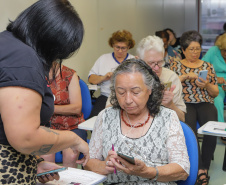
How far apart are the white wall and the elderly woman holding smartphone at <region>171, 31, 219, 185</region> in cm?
172

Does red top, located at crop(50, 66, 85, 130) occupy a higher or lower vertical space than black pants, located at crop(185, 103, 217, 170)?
higher

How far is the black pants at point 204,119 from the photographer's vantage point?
394 centimetres

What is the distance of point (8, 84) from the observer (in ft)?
3.86

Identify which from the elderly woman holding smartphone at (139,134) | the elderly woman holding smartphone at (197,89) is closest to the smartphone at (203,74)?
the elderly woman holding smartphone at (197,89)

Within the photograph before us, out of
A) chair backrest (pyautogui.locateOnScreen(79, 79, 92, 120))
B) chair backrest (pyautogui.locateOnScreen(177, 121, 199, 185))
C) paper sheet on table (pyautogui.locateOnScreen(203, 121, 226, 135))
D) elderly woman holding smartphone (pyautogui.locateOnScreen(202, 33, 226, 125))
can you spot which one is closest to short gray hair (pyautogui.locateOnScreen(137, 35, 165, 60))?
chair backrest (pyautogui.locateOnScreen(79, 79, 92, 120))

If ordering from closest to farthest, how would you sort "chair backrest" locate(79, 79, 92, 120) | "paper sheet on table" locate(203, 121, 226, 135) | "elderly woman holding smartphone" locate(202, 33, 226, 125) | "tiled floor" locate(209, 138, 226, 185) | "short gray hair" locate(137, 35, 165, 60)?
"paper sheet on table" locate(203, 121, 226, 135)
"short gray hair" locate(137, 35, 165, 60)
"chair backrest" locate(79, 79, 92, 120)
"tiled floor" locate(209, 138, 226, 185)
"elderly woman holding smartphone" locate(202, 33, 226, 125)

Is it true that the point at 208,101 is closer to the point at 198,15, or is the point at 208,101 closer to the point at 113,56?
the point at 113,56

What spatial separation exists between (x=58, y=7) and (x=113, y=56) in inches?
148

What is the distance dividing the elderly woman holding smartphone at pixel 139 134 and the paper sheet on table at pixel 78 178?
237mm

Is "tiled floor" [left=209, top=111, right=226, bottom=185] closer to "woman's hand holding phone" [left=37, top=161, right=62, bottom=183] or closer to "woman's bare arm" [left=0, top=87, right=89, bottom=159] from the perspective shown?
"woman's hand holding phone" [left=37, top=161, right=62, bottom=183]

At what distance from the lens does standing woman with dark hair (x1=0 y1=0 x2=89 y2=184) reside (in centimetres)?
118

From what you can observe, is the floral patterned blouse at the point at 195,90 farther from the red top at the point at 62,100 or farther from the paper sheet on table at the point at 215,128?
the red top at the point at 62,100

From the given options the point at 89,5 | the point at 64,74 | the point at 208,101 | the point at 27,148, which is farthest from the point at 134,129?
the point at 89,5

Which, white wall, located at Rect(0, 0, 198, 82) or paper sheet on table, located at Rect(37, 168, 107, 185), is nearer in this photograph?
paper sheet on table, located at Rect(37, 168, 107, 185)
